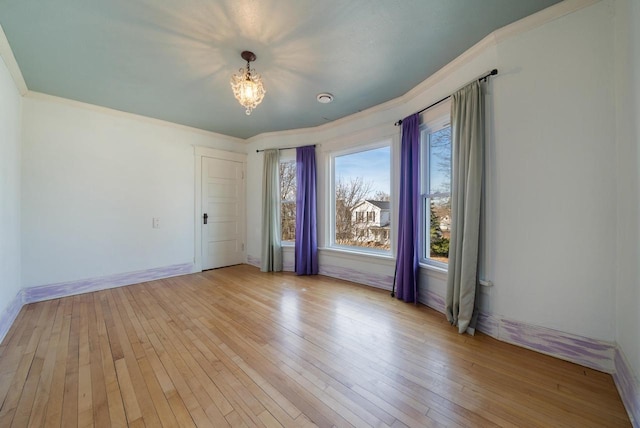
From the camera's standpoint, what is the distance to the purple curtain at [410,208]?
284cm

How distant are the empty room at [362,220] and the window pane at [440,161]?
2 cm

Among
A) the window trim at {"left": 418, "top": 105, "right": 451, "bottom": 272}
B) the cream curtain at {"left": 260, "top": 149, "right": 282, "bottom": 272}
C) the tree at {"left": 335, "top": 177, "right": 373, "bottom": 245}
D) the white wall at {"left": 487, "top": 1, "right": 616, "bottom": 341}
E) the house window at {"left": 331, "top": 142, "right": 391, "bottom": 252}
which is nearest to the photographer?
the white wall at {"left": 487, "top": 1, "right": 616, "bottom": 341}

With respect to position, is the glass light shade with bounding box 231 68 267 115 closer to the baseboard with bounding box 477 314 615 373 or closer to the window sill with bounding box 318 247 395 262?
the window sill with bounding box 318 247 395 262

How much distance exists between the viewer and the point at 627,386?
1.37 meters

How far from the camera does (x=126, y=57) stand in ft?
7.32

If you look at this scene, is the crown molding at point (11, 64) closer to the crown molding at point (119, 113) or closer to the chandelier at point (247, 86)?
the crown molding at point (119, 113)

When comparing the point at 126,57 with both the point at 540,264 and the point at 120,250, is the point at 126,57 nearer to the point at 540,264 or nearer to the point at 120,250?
the point at 120,250

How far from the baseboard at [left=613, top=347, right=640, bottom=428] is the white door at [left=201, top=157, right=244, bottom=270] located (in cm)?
485

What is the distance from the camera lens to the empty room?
145cm

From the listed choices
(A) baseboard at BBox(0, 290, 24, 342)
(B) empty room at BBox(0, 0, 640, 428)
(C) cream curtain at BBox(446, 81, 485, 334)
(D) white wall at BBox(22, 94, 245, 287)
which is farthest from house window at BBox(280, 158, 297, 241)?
(A) baseboard at BBox(0, 290, 24, 342)

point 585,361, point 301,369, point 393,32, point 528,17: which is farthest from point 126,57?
point 585,361

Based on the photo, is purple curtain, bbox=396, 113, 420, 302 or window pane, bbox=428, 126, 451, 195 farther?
purple curtain, bbox=396, 113, 420, 302

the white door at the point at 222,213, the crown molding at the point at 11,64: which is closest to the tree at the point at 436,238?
the white door at the point at 222,213

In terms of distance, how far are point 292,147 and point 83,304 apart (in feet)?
11.6
